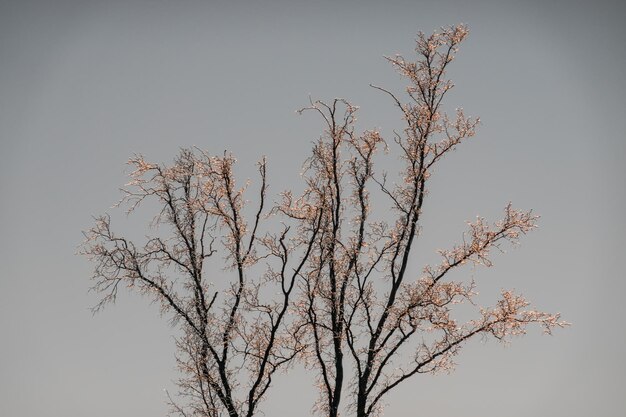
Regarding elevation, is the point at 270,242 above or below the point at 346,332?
above

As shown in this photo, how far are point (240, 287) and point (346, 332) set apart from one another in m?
2.77

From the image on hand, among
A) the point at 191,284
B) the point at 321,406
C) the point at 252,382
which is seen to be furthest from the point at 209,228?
the point at 321,406

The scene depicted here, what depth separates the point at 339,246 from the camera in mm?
17719

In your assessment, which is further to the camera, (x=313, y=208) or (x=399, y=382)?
(x=313, y=208)

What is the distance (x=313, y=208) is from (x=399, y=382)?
178 inches

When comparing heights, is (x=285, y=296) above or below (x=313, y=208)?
below

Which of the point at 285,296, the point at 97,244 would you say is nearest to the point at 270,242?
the point at 285,296

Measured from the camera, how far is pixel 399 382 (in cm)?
1684

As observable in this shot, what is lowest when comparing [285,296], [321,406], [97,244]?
[321,406]

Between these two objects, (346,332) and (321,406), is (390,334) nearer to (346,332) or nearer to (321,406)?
(346,332)

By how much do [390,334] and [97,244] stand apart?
7034 mm

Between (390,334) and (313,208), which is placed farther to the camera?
(313,208)

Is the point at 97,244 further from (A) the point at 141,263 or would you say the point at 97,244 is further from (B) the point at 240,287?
(B) the point at 240,287

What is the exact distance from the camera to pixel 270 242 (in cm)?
1736
